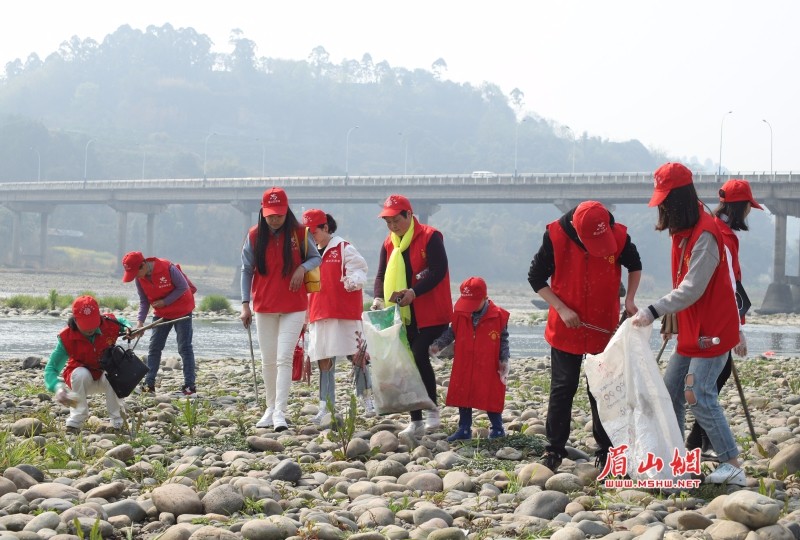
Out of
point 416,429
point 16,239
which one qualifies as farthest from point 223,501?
point 16,239

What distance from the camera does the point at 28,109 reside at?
169m

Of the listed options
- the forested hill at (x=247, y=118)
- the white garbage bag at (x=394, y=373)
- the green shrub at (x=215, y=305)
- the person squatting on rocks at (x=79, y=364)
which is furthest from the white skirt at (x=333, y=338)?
the forested hill at (x=247, y=118)

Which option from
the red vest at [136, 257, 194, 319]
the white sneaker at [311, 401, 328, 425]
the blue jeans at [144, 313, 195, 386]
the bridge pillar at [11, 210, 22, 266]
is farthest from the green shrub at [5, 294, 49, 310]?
the bridge pillar at [11, 210, 22, 266]

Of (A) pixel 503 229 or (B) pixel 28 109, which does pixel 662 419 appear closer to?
(A) pixel 503 229

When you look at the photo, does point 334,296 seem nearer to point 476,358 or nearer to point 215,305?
point 476,358

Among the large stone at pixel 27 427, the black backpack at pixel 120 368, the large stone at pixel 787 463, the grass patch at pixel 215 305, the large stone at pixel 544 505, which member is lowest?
the grass patch at pixel 215 305

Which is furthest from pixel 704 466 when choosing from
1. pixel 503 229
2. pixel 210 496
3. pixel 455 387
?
pixel 503 229

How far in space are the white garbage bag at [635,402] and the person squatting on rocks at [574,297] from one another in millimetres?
297

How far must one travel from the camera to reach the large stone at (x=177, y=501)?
5.01 meters

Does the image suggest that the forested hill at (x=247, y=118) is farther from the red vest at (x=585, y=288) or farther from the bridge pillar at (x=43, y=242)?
the red vest at (x=585, y=288)

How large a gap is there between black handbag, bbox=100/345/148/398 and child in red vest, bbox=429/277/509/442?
6.62 ft

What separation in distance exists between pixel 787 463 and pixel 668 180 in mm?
1737

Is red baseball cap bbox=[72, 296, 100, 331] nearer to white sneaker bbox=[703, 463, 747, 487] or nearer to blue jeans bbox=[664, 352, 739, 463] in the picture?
blue jeans bbox=[664, 352, 739, 463]

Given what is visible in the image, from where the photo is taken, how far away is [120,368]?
734 cm
